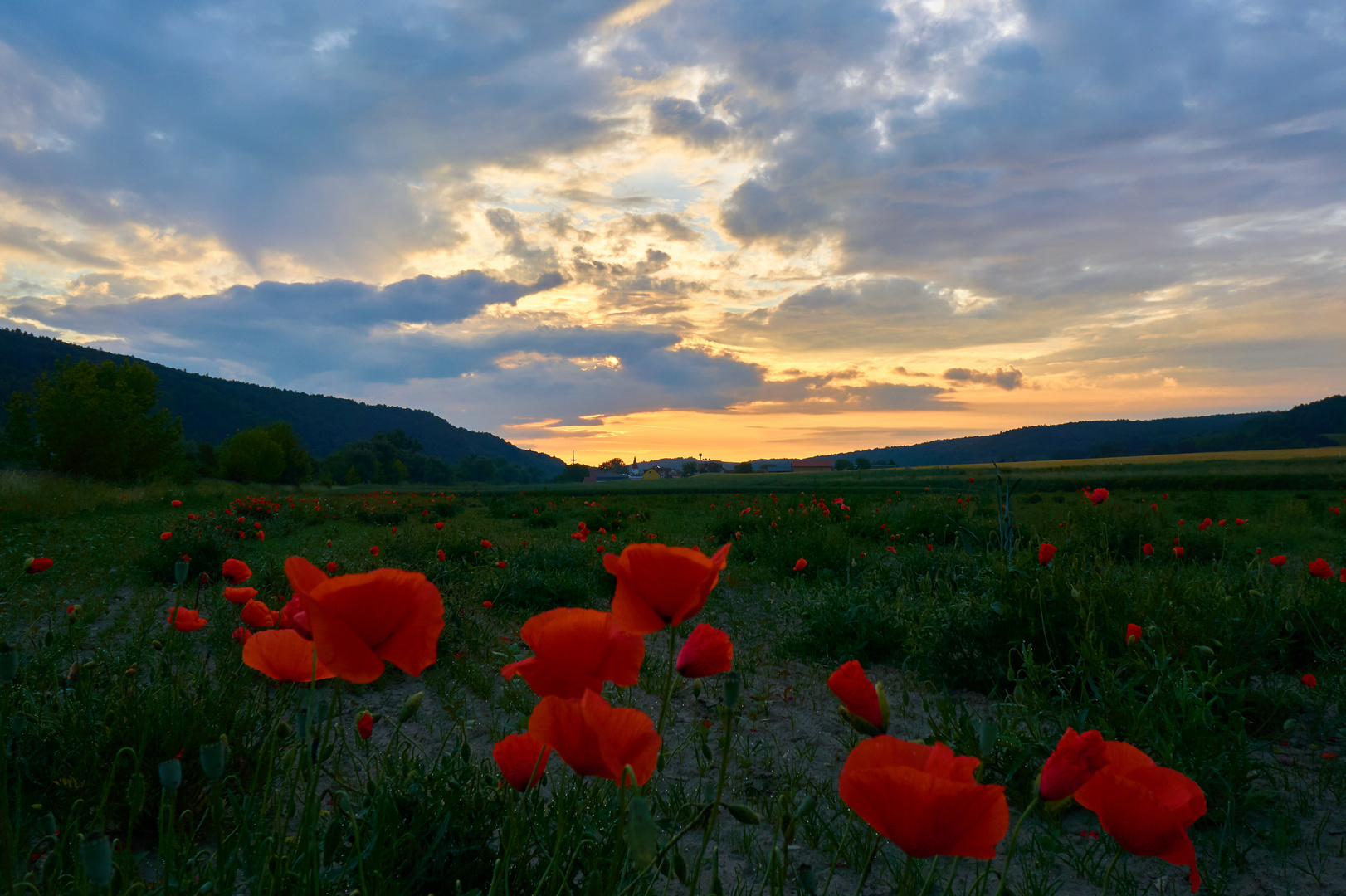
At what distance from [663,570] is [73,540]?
991 centimetres

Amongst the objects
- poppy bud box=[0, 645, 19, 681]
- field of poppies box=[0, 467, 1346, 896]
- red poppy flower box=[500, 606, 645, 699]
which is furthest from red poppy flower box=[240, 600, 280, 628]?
red poppy flower box=[500, 606, 645, 699]

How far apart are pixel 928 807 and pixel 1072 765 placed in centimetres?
32

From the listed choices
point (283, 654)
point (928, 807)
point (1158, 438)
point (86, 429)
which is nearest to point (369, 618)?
point (283, 654)

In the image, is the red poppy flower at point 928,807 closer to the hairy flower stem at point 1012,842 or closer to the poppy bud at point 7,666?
the hairy flower stem at point 1012,842

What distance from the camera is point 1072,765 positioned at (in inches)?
37.8

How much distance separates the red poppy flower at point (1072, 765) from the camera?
3.14 ft

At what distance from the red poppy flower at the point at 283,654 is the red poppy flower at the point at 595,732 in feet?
1.93

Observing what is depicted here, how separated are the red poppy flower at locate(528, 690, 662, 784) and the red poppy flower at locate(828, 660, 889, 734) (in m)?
0.35

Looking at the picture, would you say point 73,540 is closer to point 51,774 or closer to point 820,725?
point 51,774

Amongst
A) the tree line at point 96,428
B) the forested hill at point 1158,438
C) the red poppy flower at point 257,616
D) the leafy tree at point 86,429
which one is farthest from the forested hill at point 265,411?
the red poppy flower at point 257,616

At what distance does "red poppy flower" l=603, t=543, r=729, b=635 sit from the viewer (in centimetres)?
99

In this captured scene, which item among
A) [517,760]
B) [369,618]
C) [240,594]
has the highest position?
[369,618]

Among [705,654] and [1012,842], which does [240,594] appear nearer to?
[705,654]

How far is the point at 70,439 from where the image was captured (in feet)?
84.0
